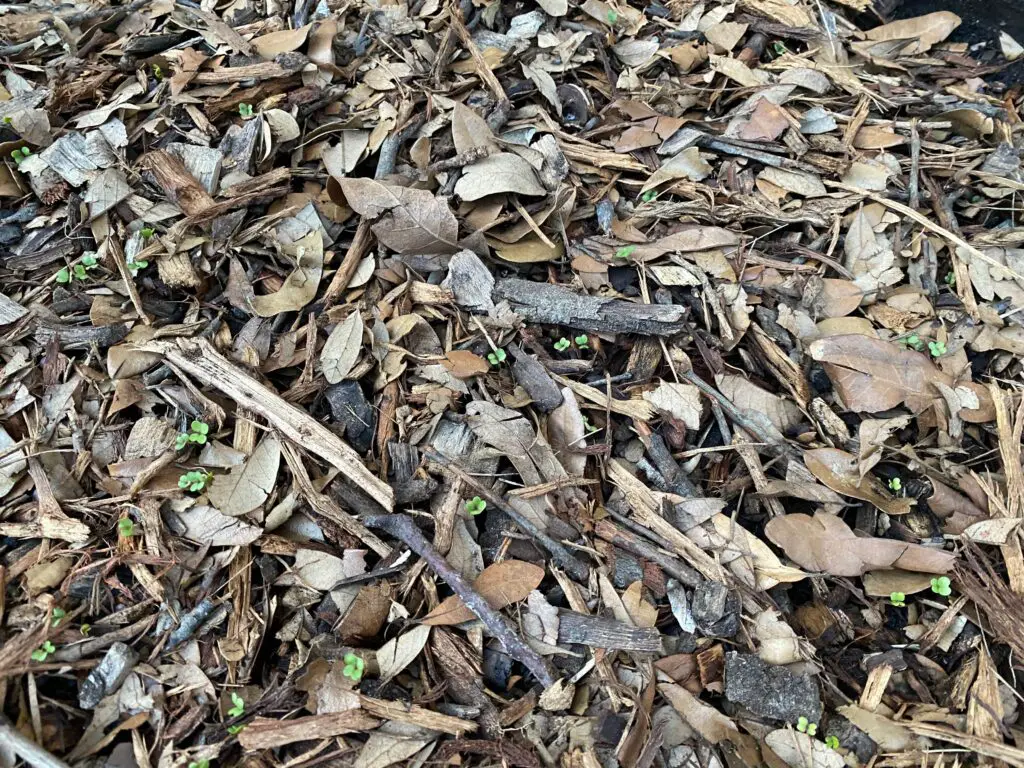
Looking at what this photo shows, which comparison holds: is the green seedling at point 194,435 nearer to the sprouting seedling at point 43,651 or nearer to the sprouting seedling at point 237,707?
the sprouting seedling at point 43,651

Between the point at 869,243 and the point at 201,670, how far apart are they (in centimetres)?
206

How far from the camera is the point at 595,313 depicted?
1779 millimetres

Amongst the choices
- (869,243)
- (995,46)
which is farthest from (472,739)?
(995,46)

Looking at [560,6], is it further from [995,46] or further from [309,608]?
[309,608]

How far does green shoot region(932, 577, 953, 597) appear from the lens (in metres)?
1.58

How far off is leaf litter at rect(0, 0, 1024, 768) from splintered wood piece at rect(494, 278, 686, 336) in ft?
0.03

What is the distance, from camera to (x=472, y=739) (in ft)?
4.62

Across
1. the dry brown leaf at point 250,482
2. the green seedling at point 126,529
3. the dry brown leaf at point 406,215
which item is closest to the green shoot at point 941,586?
the dry brown leaf at point 406,215

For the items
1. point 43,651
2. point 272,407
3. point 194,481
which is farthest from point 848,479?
point 43,651

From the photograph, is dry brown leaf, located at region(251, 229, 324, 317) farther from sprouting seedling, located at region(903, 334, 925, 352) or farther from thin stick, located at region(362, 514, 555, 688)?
sprouting seedling, located at region(903, 334, 925, 352)

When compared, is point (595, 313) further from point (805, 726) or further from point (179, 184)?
point (179, 184)

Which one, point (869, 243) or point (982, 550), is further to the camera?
point (869, 243)

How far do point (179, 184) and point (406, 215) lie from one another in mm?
610

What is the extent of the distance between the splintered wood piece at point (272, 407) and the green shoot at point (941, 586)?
4.13 feet
